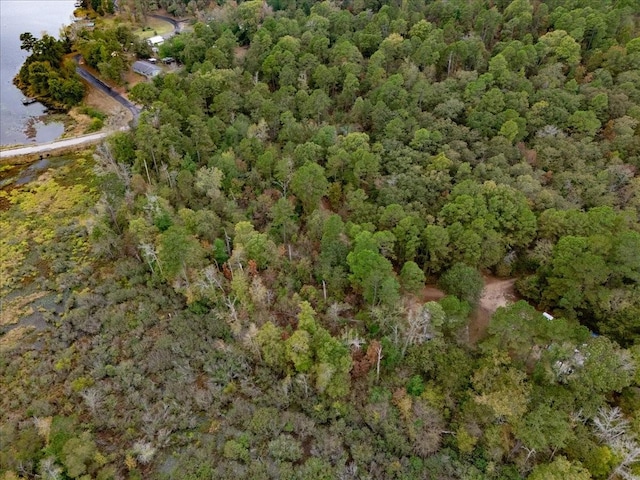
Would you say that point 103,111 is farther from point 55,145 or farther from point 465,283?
point 465,283

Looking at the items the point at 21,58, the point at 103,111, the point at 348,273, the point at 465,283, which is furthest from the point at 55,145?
the point at 465,283

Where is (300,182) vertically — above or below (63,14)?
below

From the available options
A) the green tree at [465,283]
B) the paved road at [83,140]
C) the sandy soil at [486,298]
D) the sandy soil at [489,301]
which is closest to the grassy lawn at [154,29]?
the paved road at [83,140]

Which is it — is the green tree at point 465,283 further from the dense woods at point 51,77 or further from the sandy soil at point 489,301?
the dense woods at point 51,77

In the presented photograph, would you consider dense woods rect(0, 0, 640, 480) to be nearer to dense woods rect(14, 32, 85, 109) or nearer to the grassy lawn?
dense woods rect(14, 32, 85, 109)

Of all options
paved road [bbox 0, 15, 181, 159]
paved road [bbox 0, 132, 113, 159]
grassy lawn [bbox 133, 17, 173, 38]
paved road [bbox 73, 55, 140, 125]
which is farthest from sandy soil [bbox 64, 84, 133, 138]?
grassy lawn [bbox 133, 17, 173, 38]

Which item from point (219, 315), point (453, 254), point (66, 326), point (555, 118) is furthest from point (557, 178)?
point (66, 326)

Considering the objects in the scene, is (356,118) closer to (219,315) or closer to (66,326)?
(219,315)
